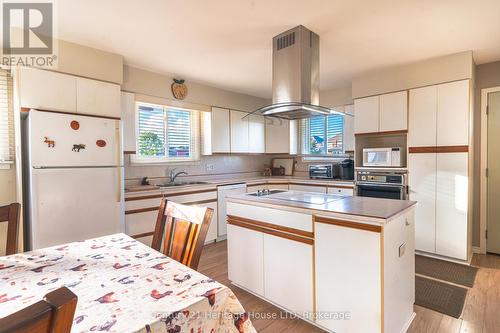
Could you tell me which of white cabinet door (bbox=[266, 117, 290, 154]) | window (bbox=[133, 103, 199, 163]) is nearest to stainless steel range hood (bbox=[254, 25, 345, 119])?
window (bbox=[133, 103, 199, 163])

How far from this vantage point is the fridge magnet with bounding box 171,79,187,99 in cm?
374

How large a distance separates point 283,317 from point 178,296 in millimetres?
1506

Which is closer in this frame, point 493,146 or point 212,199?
point 493,146

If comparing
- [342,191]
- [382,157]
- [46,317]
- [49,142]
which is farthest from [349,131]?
[46,317]

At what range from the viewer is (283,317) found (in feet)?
6.76

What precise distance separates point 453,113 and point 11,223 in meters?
4.20

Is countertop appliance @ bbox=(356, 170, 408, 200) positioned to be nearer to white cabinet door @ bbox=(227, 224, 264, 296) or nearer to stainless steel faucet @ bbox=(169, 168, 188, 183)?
white cabinet door @ bbox=(227, 224, 264, 296)

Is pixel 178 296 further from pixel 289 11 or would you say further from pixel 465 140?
pixel 465 140

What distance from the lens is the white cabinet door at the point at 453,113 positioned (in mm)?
2965

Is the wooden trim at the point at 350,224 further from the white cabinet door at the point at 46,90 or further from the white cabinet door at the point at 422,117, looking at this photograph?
the white cabinet door at the point at 46,90

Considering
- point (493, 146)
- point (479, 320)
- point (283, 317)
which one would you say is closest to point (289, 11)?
point (283, 317)

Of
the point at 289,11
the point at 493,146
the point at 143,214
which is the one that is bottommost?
the point at 143,214

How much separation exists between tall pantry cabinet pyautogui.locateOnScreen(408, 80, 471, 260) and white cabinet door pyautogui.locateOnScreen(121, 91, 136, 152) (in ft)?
11.8

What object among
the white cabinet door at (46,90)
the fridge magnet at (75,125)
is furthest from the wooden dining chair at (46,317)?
the white cabinet door at (46,90)
